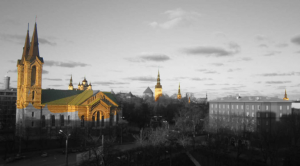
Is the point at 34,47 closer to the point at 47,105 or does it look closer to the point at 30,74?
the point at 30,74

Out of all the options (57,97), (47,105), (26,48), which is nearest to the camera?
(26,48)

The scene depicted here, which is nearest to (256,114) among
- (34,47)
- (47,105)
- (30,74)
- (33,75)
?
(47,105)

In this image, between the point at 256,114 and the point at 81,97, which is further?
the point at 256,114

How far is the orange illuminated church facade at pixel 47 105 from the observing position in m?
56.2

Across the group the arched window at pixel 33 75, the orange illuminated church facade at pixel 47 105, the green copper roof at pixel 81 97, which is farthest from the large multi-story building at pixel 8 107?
the green copper roof at pixel 81 97

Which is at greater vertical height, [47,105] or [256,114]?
[47,105]

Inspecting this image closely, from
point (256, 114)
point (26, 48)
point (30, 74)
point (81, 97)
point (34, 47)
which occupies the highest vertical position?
point (34, 47)

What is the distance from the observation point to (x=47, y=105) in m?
58.6

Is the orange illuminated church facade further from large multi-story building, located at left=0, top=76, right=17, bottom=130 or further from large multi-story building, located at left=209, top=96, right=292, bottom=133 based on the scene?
large multi-story building, located at left=209, top=96, right=292, bottom=133

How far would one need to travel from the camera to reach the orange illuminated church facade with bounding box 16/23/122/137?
184ft

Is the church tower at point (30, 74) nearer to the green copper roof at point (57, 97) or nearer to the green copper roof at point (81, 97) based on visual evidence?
the green copper roof at point (57, 97)

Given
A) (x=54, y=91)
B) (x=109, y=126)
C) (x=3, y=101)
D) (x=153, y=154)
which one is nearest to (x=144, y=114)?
(x=109, y=126)

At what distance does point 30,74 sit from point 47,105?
8326mm

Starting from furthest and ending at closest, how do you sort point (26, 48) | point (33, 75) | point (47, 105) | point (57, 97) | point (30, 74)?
1. point (57, 97)
2. point (47, 105)
3. point (33, 75)
4. point (26, 48)
5. point (30, 74)
